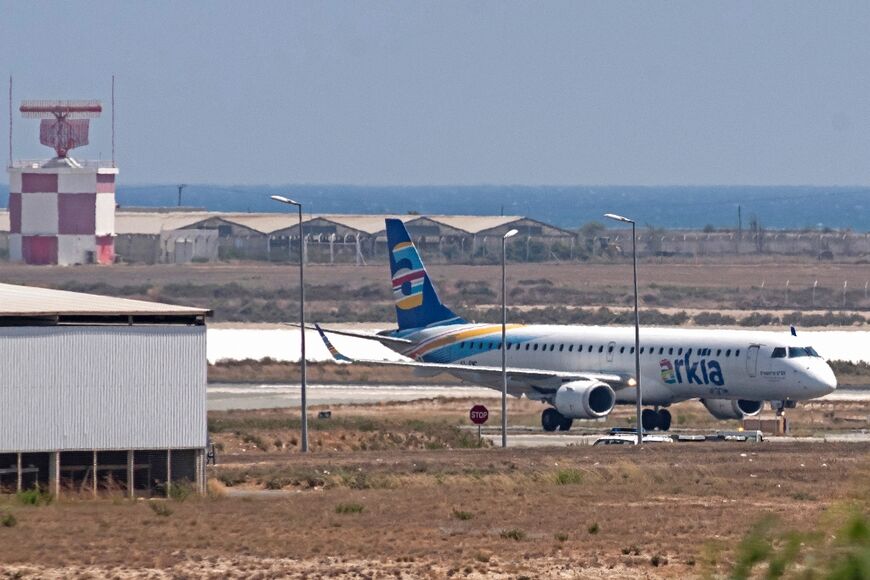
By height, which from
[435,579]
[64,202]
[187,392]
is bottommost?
[435,579]

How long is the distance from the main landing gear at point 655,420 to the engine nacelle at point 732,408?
146cm

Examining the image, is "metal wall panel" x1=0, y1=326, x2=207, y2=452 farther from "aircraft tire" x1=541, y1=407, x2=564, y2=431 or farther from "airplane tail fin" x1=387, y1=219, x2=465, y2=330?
"airplane tail fin" x1=387, y1=219, x2=465, y2=330

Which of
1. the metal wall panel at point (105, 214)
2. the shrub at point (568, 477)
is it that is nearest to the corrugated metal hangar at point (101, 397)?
the shrub at point (568, 477)

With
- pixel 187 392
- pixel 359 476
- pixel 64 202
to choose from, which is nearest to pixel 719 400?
pixel 359 476

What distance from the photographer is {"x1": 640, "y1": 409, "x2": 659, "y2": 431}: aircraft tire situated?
184 ft

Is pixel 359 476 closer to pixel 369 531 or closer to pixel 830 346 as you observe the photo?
pixel 369 531

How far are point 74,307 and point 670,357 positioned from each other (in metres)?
26.0

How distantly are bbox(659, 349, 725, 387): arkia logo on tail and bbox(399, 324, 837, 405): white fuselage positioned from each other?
3 centimetres

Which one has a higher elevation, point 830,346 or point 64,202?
point 64,202

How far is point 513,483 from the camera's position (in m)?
35.2

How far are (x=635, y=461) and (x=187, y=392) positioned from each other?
11.6 metres

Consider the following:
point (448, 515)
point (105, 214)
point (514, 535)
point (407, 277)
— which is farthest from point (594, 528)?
point (105, 214)

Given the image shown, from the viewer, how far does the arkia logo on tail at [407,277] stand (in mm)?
63844

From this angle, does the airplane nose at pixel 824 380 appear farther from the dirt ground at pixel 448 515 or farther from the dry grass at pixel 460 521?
the dry grass at pixel 460 521
